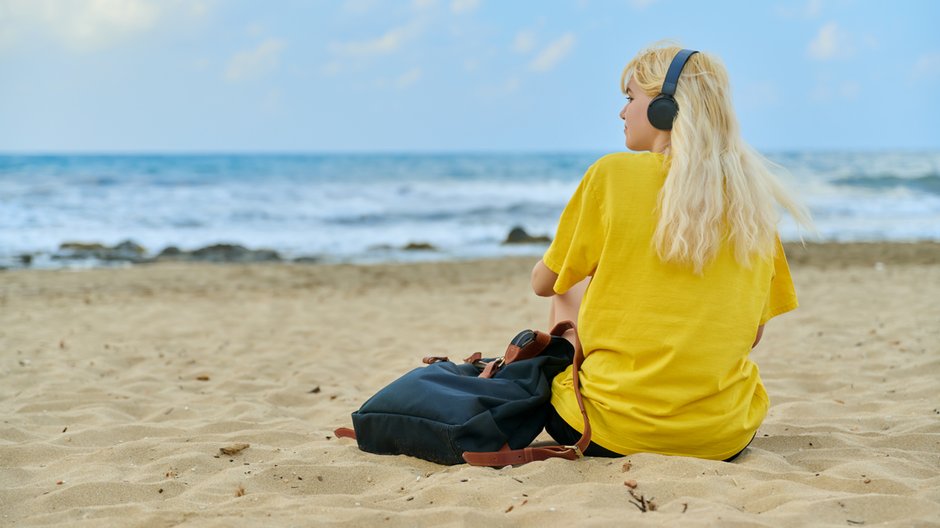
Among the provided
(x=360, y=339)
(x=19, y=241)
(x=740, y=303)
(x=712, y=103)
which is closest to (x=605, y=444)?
(x=740, y=303)

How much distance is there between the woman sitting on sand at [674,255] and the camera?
272cm

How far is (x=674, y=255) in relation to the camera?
8.89 feet

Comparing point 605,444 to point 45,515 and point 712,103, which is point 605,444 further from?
point 45,515

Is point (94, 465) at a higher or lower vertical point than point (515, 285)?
higher

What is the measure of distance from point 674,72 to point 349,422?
7.37ft

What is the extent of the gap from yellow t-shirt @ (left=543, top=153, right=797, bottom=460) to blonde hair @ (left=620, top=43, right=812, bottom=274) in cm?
7

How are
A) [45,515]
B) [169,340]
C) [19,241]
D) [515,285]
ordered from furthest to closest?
[19,241] < [515,285] < [169,340] < [45,515]

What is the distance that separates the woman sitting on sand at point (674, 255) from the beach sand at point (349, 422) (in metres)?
0.29

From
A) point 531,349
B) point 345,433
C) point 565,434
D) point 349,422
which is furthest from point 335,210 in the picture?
point 565,434

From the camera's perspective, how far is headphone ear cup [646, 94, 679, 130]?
2771 mm

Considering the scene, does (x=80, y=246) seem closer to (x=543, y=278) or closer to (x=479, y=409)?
(x=479, y=409)

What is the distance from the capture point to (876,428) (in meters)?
3.74

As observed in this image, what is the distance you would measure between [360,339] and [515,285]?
376 cm

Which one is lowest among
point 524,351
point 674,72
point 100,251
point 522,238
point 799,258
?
point 522,238
